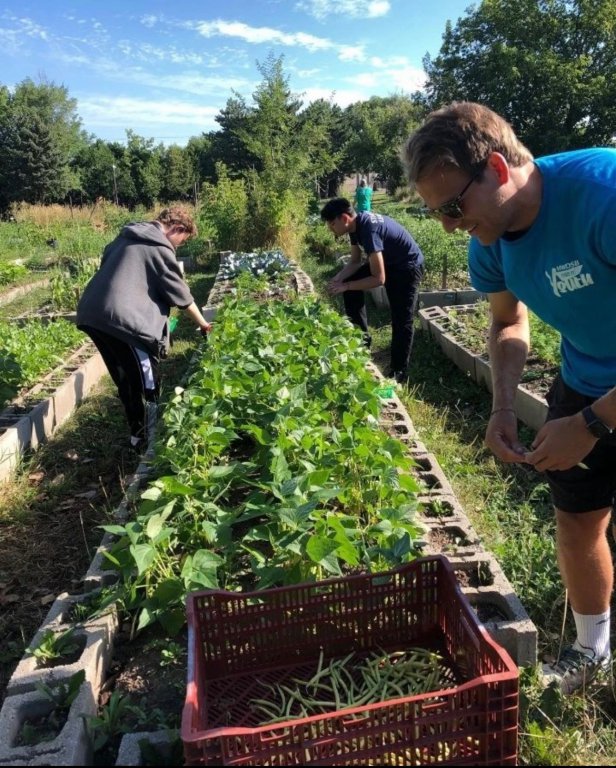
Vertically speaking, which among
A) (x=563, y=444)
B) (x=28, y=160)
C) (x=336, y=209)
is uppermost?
(x=28, y=160)

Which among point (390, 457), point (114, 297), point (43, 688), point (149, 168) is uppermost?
point (149, 168)

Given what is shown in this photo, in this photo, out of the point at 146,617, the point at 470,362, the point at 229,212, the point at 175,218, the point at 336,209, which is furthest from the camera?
the point at 229,212

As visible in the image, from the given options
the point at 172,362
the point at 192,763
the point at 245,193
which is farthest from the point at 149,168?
the point at 192,763

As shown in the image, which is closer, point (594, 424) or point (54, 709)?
point (594, 424)

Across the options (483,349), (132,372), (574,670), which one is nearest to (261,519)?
(574,670)

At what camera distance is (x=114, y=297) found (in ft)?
13.6

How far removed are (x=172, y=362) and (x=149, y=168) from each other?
3660 centimetres

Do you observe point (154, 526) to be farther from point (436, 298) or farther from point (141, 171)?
point (141, 171)

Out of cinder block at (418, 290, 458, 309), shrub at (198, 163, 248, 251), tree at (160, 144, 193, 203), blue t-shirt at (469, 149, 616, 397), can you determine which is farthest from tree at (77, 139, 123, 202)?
blue t-shirt at (469, 149, 616, 397)

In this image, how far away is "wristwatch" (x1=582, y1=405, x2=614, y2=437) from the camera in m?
1.62

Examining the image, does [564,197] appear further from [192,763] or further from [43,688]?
[43,688]

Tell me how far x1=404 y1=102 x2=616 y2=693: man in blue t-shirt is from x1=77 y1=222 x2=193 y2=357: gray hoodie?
2.82m

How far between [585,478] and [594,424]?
375 mm

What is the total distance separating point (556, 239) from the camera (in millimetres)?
1677
